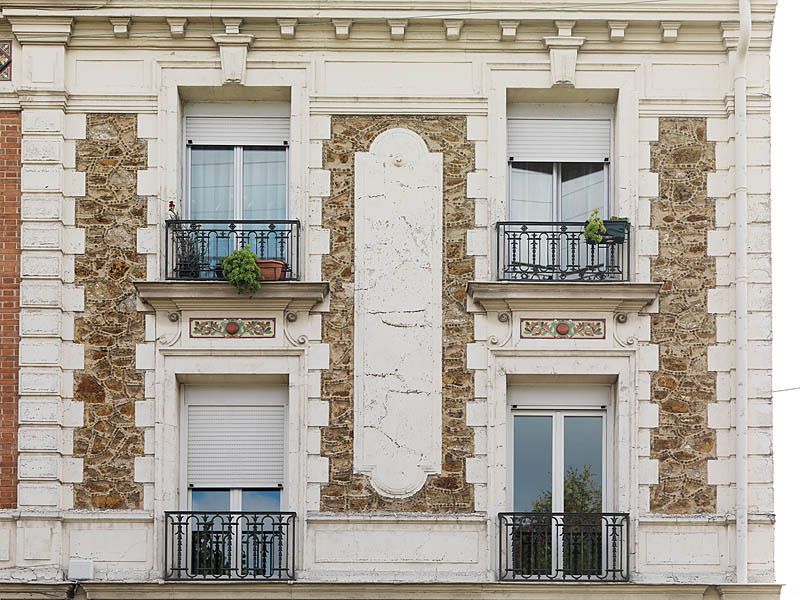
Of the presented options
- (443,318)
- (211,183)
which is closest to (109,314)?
(211,183)

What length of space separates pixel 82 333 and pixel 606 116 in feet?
18.3

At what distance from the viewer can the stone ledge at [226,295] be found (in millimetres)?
15734

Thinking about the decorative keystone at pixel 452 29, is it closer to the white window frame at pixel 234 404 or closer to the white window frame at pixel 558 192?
the white window frame at pixel 558 192

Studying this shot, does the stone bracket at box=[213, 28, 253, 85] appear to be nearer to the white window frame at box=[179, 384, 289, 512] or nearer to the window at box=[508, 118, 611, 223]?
the window at box=[508, 118, 611, 223]

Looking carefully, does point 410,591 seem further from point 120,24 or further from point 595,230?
point 120,24

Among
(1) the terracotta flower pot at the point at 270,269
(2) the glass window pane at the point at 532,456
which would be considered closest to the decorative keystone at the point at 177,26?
(1) the terracotta flower pot at the point at 270,269

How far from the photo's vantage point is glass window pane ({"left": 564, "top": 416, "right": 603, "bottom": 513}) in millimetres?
16031

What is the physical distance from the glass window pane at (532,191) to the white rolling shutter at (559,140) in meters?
0.11

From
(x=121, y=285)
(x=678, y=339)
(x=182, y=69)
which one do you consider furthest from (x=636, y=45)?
(x=121, y=285)

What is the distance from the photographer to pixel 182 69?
16.3 metres

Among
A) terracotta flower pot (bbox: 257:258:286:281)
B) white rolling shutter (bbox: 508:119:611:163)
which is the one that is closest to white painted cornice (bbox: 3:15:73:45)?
terracotta flower pot (bbox: 257:258:286:281)

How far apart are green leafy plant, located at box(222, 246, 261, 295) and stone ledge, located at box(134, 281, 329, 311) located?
3.9 inches

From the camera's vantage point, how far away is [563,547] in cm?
1576

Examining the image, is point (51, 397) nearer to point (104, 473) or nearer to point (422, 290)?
point (104, 473)
